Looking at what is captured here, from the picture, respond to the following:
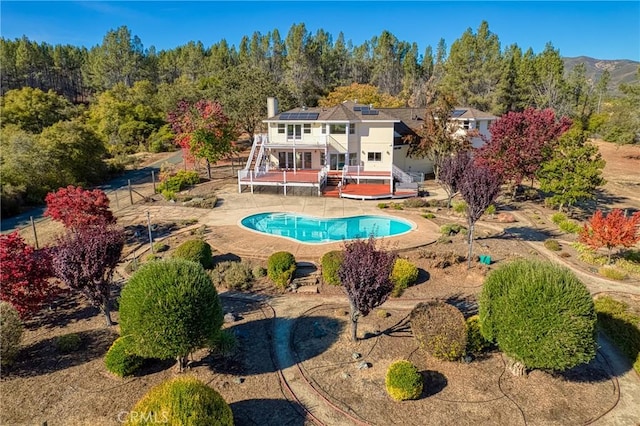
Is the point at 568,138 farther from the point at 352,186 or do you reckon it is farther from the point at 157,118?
the point at 157,118

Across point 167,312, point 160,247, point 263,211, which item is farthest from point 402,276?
point 263,211

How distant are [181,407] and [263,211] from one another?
73.9 ft

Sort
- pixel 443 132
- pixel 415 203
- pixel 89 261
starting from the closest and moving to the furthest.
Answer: pixel 89 261
pixel 415 203
pixel 443 132

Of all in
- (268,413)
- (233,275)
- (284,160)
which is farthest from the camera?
(284,160)

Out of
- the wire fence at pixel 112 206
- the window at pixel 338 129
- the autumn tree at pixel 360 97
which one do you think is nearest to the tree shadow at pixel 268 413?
the wire fence at pixel 112 206

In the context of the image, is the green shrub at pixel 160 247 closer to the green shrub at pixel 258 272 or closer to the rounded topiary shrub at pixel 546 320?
the green shrub at pixel 258 272

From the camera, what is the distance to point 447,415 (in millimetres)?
10414

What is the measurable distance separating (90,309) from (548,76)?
78.6m

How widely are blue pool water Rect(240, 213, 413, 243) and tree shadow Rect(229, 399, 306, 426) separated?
13359 mm

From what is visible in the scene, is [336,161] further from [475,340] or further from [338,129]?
[475,340]

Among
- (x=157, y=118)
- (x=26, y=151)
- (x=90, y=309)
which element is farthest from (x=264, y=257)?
(x=157, y=118)

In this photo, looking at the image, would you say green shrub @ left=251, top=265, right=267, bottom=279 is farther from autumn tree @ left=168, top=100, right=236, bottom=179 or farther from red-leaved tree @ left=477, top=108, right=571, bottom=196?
autumn tree @ left=168, top=100, right=236, bottom=179

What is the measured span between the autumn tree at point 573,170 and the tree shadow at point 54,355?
2948 centimetres

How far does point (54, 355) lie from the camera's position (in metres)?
12.8
